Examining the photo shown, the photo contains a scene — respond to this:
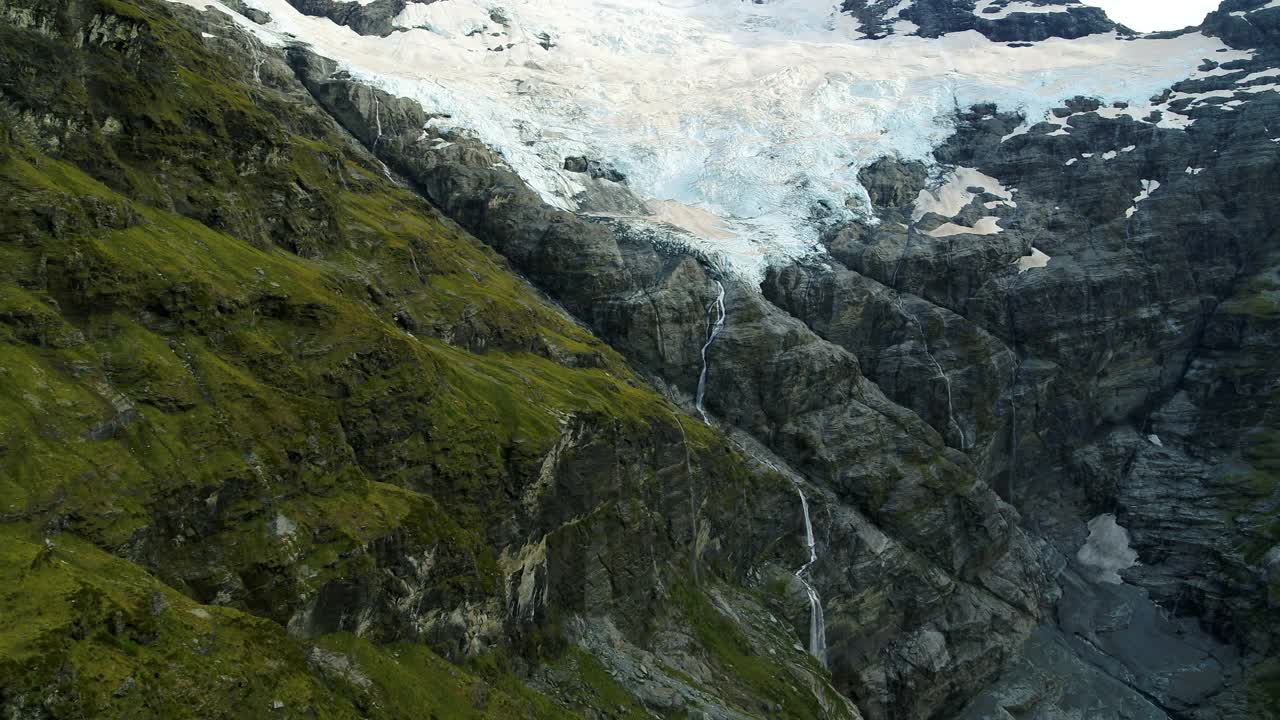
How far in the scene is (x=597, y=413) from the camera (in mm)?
72500

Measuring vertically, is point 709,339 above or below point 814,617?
above

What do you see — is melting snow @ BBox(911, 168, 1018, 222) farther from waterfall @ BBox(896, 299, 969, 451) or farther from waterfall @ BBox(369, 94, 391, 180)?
waterfall @ BBox(369, 94, 391, 180)

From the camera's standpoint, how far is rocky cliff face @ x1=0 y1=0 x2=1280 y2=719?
124ft

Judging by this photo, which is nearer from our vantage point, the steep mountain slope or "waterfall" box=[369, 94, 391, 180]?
the steep mountain slope

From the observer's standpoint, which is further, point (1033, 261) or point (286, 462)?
point (1033, 261)

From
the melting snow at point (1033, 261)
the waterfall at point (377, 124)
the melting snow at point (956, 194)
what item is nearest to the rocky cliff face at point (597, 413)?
the waterfall at point (377, 124)

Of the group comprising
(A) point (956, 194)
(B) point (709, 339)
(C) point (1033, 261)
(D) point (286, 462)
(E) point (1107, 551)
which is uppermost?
(D) point (286, 462)

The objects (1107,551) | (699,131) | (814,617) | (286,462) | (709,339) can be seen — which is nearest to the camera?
(286,462)

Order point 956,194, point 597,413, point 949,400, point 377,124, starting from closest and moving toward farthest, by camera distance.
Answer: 1. point 597,413
2. point 949,400
3. point 377,124
4. point 956,194

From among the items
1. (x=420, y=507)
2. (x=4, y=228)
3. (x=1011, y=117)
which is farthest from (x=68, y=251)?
(x=1011, y=117)

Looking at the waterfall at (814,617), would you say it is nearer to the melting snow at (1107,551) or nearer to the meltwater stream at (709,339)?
the meltwater stream at (709,339)

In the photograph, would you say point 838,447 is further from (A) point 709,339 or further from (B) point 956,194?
(B) point 956,194

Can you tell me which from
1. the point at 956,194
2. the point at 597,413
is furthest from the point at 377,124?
the point at 956,194

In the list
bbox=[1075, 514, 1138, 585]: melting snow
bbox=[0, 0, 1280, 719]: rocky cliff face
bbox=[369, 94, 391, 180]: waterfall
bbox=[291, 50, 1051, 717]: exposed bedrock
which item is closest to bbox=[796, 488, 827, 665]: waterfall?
bbox=[0, 0, 1280, 719]: rocky cliff face
